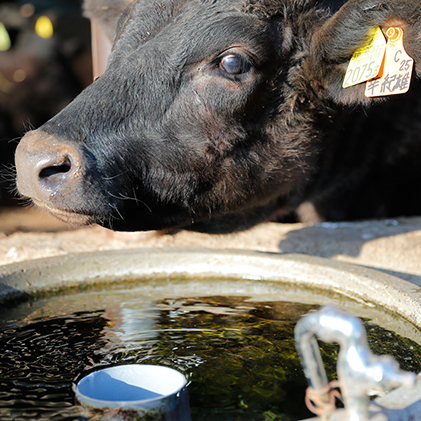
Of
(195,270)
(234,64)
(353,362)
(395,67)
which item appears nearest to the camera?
(353,362)

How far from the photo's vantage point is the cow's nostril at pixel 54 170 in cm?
172

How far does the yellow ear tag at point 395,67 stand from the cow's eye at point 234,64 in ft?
1.54

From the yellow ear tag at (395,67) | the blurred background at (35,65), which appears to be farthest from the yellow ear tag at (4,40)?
the yellow ear tag at (395,67)

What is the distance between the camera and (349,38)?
6.37 ft

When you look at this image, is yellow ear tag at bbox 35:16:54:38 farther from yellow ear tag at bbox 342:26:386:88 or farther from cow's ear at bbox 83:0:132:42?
yellow ear tag at bbox 342:26:386:88

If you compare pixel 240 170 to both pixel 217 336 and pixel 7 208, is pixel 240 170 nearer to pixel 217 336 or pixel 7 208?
pixel 217 336

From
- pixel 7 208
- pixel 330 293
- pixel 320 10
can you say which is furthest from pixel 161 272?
pixel 7 208

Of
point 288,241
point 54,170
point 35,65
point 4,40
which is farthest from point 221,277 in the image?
point 4,40

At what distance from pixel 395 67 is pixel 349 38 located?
202 mm

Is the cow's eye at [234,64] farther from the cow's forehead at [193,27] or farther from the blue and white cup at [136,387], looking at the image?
the blue and white cup at [136,387]

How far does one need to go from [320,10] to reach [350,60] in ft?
0.98

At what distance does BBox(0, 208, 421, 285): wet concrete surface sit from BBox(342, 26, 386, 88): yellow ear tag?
40.7 inches

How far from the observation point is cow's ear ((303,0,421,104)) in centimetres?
180

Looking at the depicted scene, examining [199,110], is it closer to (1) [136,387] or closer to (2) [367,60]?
(2) [367,60]
